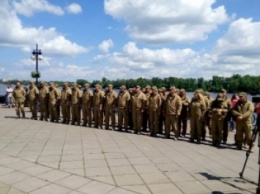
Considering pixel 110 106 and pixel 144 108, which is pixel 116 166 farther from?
pixel 110 106

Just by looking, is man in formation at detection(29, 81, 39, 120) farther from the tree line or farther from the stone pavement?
the tree line

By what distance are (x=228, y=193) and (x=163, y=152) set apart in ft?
11.5

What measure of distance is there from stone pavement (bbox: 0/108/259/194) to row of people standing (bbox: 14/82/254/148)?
0.96 metres

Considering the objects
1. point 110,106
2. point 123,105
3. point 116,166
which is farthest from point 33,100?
point 116,166

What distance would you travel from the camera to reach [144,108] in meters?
13.5

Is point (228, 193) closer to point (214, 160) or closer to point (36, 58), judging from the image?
point (214, 160)

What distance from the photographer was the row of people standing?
36.9ft

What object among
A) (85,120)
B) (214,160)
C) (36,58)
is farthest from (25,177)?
(36,58)

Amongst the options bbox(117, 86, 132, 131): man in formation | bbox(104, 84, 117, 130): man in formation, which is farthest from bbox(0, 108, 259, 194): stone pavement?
bbox(104, 84, 117, 130): man in formation

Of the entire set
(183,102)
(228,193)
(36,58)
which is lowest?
(228,193)

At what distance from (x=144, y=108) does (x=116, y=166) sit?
6112 millimetres

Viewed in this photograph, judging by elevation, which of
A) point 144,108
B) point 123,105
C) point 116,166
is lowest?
point 116,166

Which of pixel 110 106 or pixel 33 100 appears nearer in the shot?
pixel 110 106

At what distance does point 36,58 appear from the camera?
23.0 metres
